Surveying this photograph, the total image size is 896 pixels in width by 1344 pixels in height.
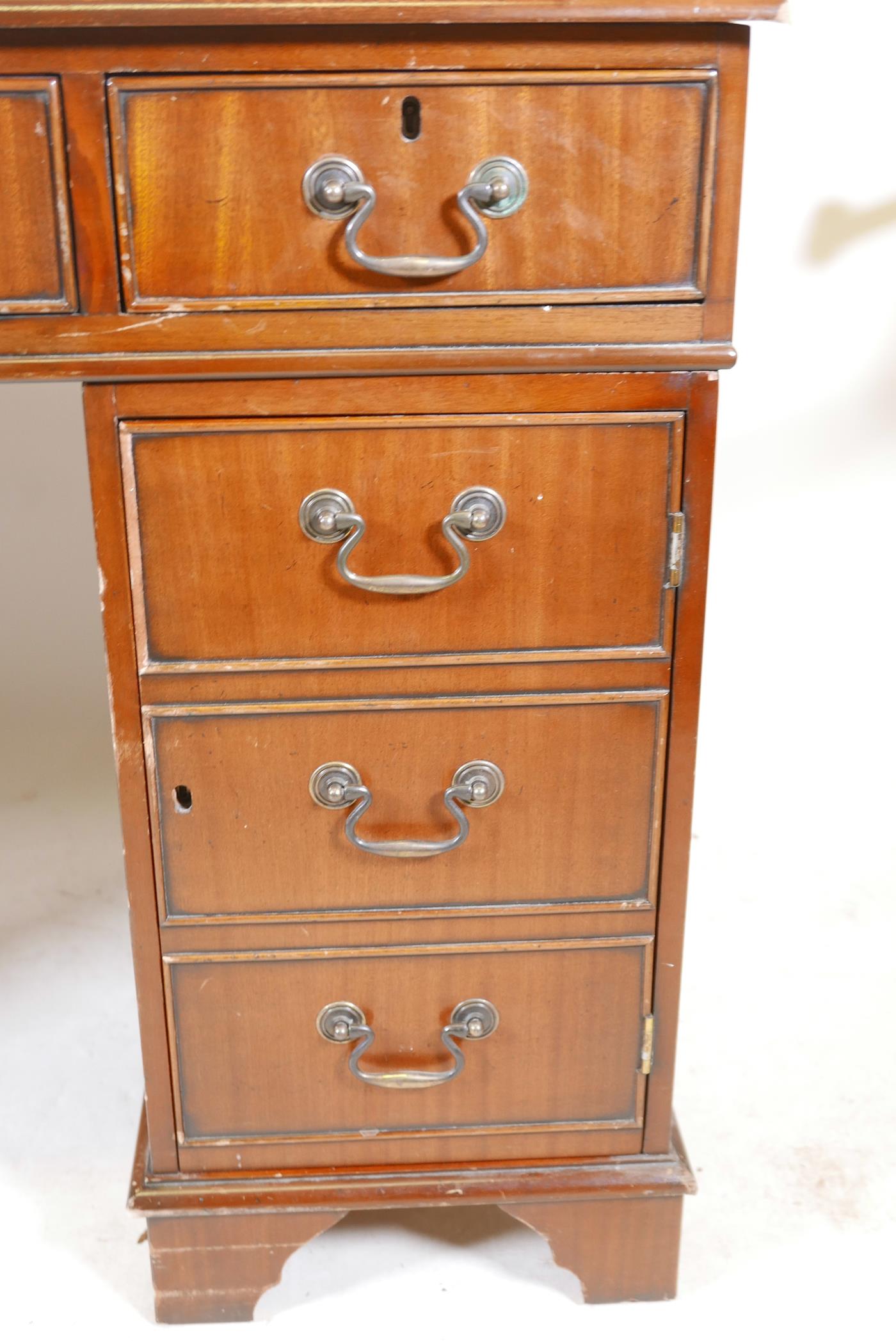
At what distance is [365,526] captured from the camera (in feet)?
3.46

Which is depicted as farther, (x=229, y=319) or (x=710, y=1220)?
(x=710, y=1220)

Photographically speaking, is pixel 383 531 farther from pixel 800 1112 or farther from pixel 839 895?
pixel 839 895

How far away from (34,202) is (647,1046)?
89cm

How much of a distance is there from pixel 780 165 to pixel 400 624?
3.99 feet

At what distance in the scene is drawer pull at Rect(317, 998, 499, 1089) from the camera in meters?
1.20

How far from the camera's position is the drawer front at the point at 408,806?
3.64 ft

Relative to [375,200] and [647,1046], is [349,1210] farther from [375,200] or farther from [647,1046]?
[375,200]

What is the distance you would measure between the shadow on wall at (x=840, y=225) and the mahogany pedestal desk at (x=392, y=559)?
1087 millimetres

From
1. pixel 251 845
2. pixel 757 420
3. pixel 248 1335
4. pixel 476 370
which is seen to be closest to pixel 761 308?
pixel 757 420

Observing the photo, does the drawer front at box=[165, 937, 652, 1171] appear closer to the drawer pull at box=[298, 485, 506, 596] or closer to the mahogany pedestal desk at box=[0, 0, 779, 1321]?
the mahogany pedestal desk at box=[0, 0, 779, 1321]

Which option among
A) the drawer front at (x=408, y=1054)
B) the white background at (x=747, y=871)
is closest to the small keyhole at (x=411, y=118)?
the drawer front at (x=408, y=1054)

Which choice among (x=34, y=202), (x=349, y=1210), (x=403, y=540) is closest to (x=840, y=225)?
(x=403, y=540)

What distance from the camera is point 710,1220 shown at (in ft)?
4.55

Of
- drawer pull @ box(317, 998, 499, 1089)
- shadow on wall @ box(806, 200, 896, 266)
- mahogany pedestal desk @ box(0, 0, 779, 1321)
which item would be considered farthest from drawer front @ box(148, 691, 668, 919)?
shadow on wall @ box(806, 200, 896, 266)
